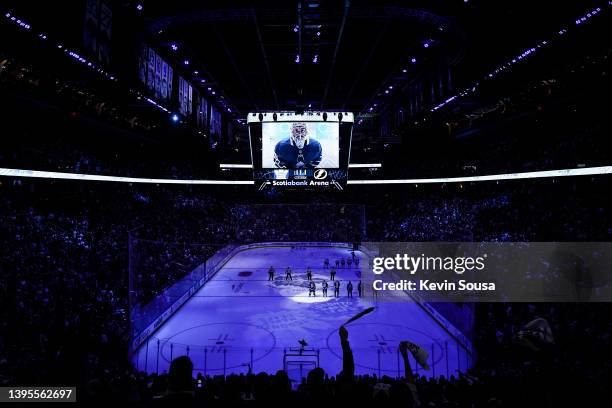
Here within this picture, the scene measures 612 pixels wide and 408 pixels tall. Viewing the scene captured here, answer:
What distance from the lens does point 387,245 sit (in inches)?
983

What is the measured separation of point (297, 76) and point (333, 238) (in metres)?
19.5

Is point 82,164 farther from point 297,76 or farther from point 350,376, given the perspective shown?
point 350,376

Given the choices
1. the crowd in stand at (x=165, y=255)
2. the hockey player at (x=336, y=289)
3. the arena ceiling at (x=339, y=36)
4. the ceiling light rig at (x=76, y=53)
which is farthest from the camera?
the hockey player at (x=336, y=289)

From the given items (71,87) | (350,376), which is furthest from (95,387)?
(71,87)

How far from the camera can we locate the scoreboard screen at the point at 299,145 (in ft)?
36.2

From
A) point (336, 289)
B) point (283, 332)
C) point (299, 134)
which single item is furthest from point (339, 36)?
point (336, 289)

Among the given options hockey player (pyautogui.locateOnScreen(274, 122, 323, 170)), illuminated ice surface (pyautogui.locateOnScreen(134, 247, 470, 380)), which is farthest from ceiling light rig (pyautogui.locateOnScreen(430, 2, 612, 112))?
illuminated ice surface (pyautogui.locateOnScreen(134, 247, 470, 380))

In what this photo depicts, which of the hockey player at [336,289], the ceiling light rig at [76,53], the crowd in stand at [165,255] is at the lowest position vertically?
the hockey player at [336,289]

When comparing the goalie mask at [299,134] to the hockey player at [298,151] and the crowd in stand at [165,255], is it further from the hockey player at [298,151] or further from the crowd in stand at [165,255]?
the crowd in stand at [165,255]

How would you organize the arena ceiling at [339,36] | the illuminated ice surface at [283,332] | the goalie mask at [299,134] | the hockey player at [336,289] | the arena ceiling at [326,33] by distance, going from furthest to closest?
the hockey player at [336,289], the goalie mask at [299,134], the illuminated ice surface at [283,332], the arena ceiling at [339,36], the arena ceiling at [326,33]

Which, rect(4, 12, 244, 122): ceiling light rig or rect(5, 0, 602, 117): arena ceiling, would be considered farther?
rect(5, 0, 602, 117): arena ceiling

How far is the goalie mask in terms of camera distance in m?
11.0

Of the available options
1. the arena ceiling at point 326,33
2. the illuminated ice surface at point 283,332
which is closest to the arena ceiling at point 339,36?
the arena ceiling at point 326,33

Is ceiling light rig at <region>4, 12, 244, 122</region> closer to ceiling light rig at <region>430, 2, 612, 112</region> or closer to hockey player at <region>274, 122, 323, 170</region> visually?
hockey player at <region>274, 122, 323, 170</region>
